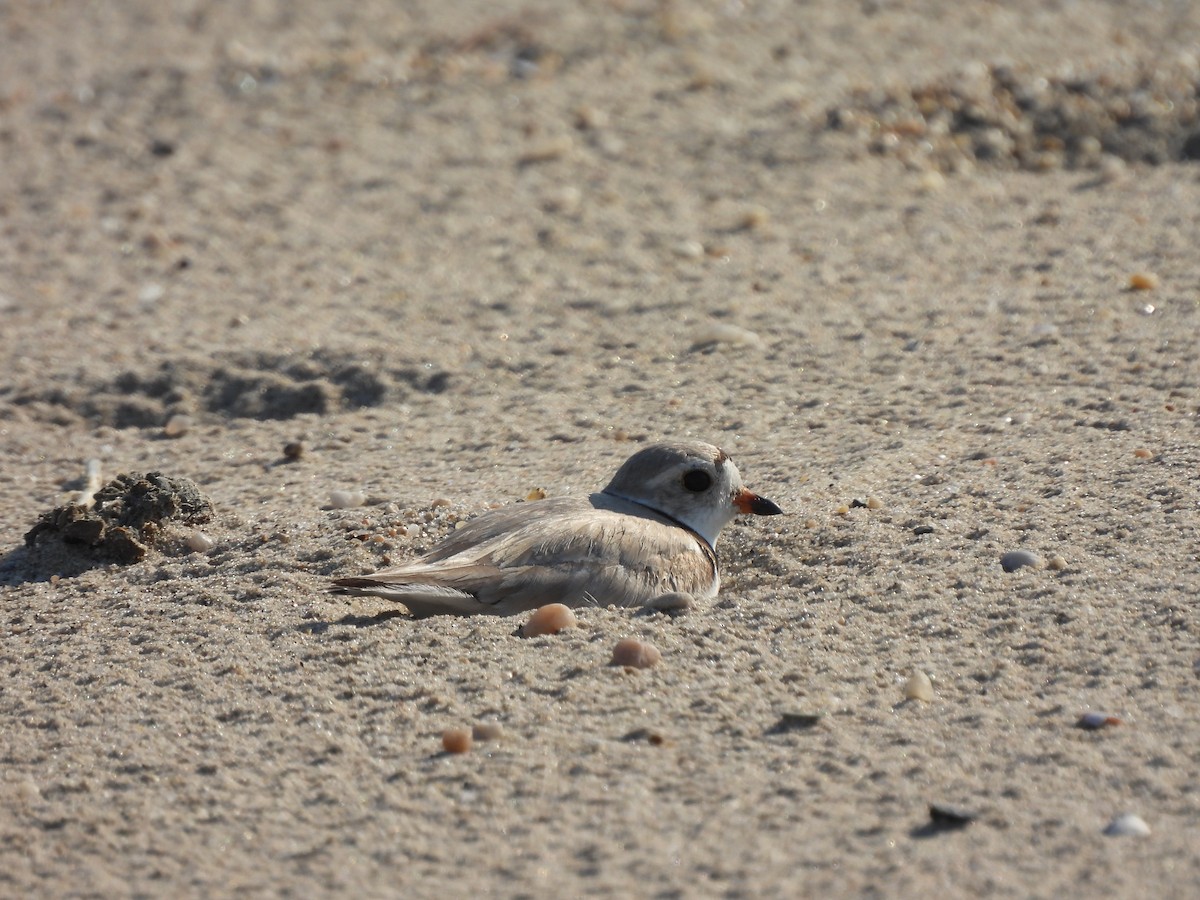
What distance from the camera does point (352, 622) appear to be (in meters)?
3.82

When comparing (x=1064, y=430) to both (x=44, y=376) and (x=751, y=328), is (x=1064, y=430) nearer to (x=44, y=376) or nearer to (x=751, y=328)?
(x=751, y=328)

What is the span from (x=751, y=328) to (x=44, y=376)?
2.71 m

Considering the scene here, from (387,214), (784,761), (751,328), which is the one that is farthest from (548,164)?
(784,761)

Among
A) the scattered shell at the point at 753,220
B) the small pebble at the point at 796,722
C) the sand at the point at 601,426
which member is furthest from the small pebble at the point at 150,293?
the small pebble at the point at 796,722

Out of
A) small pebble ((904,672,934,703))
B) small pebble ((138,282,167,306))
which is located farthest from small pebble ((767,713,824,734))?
small pebble ((138,282,167,306))

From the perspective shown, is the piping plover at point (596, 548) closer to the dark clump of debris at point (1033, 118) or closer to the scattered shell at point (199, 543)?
the scattered shell at point (199, 543)

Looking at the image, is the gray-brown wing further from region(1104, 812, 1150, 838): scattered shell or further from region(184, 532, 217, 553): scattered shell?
region(1104, 812, 1150, 838): scattered shell

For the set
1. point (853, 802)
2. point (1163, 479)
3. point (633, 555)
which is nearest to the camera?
point (853, 802)

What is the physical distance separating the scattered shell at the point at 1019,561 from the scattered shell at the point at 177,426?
2.96m

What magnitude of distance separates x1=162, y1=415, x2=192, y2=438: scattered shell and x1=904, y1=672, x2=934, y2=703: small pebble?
3.02 metres

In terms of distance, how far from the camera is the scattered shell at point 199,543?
14.3 ft

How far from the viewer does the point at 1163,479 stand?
4242 mm

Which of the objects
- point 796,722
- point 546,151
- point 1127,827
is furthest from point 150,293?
point 1127,827

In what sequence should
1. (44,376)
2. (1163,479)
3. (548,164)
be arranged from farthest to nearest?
(548,164)
(44,376)
(1163,479)
